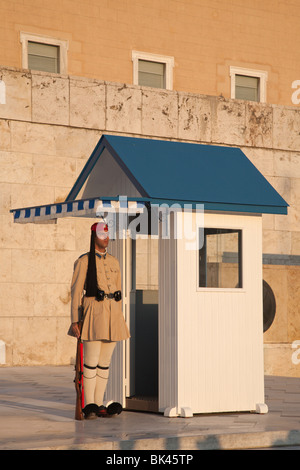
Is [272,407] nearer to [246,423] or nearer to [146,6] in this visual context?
[246,423]

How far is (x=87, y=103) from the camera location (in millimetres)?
20062

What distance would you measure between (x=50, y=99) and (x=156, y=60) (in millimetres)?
7705

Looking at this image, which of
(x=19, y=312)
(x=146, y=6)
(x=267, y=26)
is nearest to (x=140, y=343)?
(x=19, y=312)

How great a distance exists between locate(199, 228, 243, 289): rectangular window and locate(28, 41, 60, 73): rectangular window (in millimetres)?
14812

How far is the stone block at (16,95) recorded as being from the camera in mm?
19062

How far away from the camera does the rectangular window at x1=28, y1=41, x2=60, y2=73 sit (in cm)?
2469

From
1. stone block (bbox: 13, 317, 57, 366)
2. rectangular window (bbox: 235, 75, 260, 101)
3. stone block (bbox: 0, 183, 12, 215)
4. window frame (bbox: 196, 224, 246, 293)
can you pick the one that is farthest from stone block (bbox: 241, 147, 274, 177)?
window frame (bbox: 196, 224, 246, 293)

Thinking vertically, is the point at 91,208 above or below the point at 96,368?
above

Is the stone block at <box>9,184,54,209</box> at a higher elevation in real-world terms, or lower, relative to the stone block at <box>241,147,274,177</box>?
lower

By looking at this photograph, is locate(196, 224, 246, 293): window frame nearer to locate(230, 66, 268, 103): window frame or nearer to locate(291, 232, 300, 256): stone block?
locate(291, 232, 300, 256): stone block

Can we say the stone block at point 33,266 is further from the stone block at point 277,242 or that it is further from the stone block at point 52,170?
the stone block at point 277,242

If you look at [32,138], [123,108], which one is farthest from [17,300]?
[123,108]

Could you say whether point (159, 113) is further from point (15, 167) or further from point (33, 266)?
point (33, 266)

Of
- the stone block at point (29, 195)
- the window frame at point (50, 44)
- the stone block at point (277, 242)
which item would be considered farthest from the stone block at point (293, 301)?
the window frame at point (50, 44)
